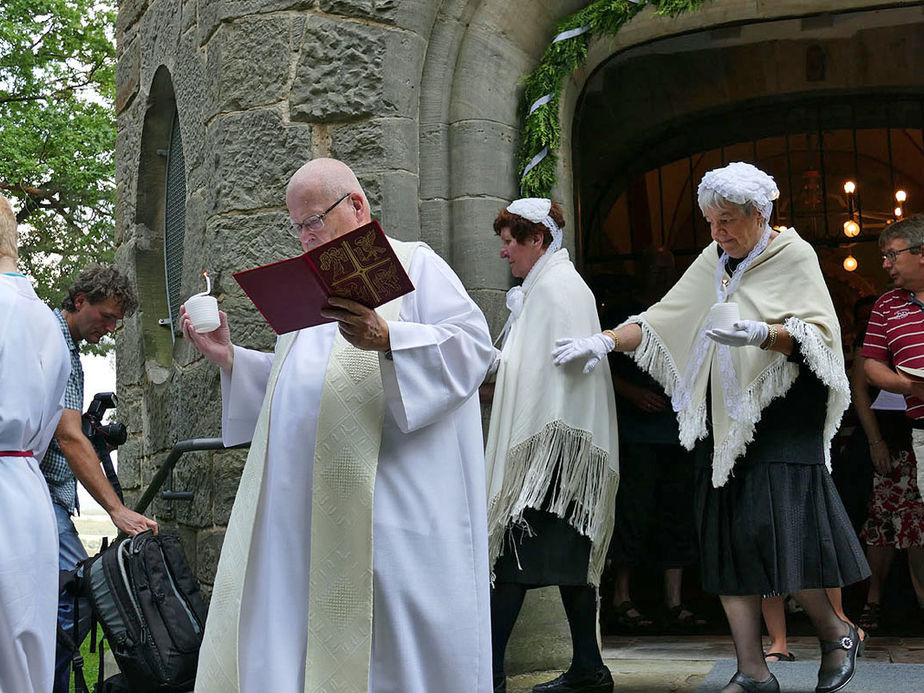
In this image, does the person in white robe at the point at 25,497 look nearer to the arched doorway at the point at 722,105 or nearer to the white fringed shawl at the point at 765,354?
the white fringed shawl at the point at 765,354

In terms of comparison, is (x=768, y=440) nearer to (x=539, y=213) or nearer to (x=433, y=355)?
(x=539, y=213)

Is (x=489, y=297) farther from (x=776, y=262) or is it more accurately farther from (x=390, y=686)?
(x=390, y=686)

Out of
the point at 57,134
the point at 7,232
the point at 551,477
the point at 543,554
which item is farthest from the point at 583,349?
the point at 57,134

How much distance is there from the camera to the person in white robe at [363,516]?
2.87 meters

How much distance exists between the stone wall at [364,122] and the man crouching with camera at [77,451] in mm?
483

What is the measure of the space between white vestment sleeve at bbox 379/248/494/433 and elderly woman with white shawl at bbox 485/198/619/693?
1.41 metres

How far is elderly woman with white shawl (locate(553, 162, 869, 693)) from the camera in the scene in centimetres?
405

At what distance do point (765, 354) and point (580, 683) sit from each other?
4.61 ft

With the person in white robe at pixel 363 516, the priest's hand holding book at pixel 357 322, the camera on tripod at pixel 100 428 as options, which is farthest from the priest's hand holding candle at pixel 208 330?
the camera on tripod at pixel 100 428

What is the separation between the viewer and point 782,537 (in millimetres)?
4055

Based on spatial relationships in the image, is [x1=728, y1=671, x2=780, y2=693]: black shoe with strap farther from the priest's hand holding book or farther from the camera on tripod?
the camera on tripod

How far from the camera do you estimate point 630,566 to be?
6.40m

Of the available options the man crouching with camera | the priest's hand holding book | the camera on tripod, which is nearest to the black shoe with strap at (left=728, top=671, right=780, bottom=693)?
the priest's hand holding book

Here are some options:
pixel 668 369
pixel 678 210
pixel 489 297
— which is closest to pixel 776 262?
pixel 668 369
